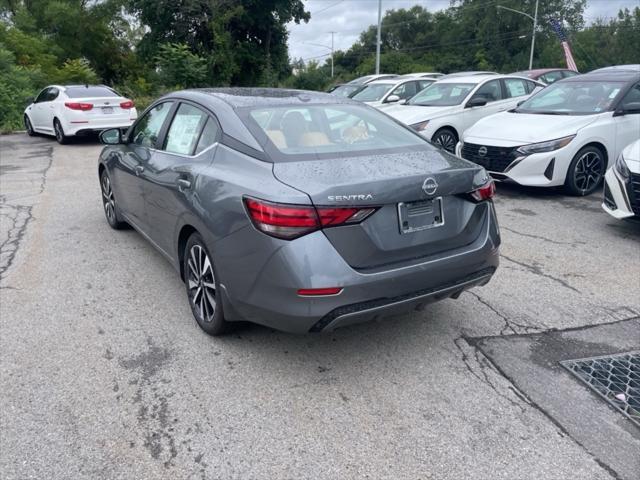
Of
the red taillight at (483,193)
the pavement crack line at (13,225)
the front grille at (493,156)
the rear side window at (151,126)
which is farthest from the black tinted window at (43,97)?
the red taillight at (483,193)

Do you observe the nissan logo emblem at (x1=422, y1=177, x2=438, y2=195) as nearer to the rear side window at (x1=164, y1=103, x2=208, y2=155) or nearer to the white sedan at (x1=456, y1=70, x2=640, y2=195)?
the rear side window at (x1=164, y1=103, x2=208, y2=155)

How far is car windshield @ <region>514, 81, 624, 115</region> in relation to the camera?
8070 mm

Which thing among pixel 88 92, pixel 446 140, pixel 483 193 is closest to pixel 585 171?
pixel 446 140

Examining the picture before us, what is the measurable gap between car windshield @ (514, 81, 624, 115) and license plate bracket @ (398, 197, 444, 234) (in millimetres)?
5829

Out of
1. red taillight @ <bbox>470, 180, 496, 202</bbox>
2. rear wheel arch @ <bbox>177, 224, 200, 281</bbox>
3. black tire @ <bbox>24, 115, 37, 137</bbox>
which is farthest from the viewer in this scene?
black tire @ <bbox>24, 115, 37, 137</bbox>

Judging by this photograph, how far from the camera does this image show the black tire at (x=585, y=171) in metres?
7.61

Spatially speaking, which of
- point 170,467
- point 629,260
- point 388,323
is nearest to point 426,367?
point 388,323

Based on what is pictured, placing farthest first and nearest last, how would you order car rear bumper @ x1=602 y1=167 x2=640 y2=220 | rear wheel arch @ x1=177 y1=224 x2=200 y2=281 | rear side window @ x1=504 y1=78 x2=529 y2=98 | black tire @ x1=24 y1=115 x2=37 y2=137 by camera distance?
black tire @ x1=24 y1=115 x2=37 y2=137, rear side window @ x1=504 y1=78 x2=529 y2=98, car rear bumper @ x1=602 y1=167 x2=640 y2=220, rear wheel arch @ x1=177 y1=224 x2=200 y2=281

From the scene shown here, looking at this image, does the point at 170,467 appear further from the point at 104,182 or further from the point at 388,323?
the point at 104,182

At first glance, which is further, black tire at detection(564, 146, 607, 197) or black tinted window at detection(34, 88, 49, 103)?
black tinted window at detection(34, 88, 49, 103)

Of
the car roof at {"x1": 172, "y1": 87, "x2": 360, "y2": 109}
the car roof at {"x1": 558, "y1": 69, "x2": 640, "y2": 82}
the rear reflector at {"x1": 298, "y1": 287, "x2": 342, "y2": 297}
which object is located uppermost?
the car roof at {"x1": 172, "y1": 87, "x2": 360, "y2": 109}

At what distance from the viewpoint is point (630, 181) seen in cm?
568

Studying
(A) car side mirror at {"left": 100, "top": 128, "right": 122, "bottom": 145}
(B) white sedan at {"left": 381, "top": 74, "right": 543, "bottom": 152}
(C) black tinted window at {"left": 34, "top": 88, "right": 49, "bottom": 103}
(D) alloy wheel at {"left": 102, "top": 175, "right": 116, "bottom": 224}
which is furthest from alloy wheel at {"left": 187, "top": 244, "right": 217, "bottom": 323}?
(C) black tinted window at {"left": 34, "top": 88, "right": 49, "bottom": 103}

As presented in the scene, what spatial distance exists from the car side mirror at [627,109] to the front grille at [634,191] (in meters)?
2.48
